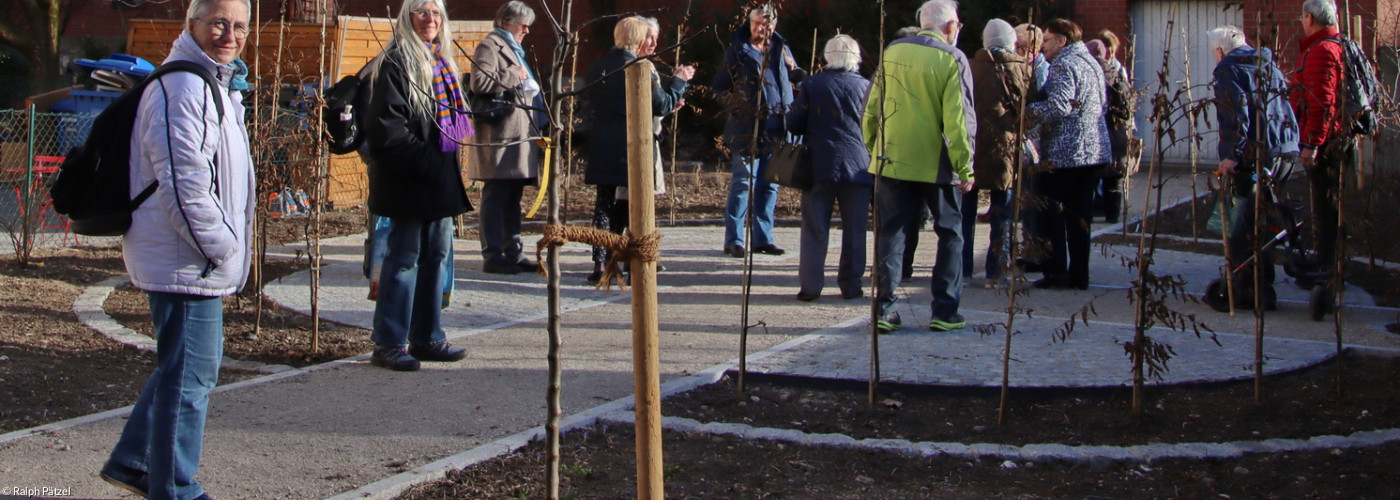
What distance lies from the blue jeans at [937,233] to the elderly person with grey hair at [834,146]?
28.5 inches

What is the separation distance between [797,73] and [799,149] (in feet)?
10.3

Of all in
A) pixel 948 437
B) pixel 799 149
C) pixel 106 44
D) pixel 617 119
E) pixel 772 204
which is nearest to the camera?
pixel 948 437

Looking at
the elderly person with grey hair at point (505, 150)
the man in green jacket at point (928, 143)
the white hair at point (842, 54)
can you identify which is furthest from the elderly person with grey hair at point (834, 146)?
the elderly person with grey hair at point (505, 150)

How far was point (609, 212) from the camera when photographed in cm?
888

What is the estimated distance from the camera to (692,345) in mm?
6828

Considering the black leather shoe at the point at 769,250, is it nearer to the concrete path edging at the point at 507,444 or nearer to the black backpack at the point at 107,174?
the concrete path edging at the point at 507,444

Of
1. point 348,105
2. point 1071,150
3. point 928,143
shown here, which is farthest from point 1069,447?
point 1071,150

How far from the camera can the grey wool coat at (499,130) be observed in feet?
27.2

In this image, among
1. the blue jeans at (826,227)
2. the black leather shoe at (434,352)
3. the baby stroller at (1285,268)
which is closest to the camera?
the black leather shoe at (434,352)

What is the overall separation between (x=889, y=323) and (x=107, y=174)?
4.24 meters

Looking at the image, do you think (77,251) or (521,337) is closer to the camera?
(521,337)

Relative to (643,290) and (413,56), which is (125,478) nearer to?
(643,290)

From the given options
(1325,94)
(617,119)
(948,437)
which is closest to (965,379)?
(948,437)

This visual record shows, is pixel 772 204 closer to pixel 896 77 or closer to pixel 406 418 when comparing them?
pixel 896 77
